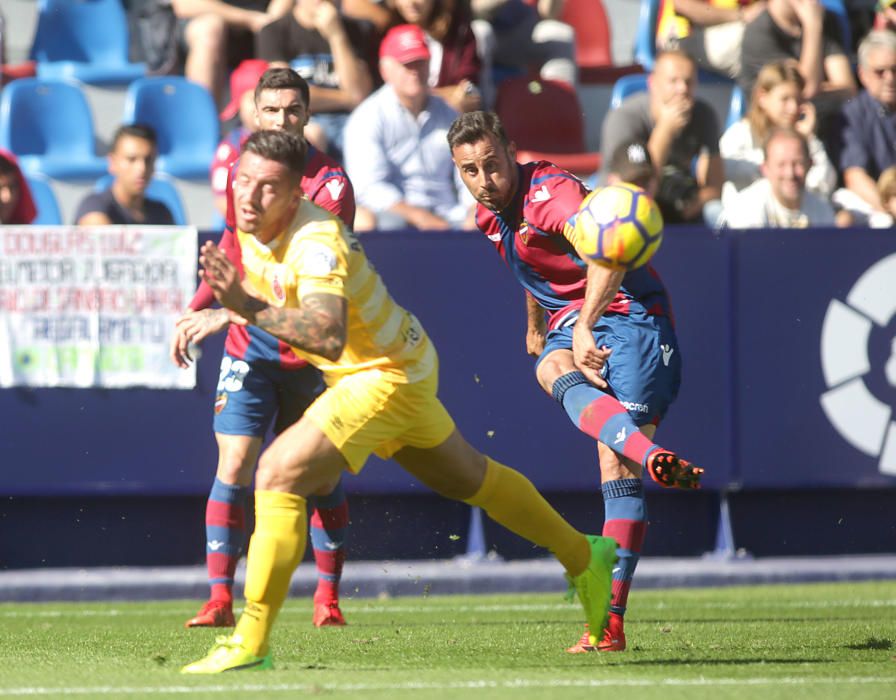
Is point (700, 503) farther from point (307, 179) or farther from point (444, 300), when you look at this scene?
point (307, 179)

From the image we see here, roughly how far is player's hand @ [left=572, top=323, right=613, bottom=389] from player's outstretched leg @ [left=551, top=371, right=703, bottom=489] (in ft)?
0.16

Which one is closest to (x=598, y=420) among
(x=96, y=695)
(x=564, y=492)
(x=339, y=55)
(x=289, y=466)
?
(x=289, y=466)

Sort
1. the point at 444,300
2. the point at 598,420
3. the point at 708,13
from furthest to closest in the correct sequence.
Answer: the point at 708,13 → the point at 444,300 → the point at 598,420

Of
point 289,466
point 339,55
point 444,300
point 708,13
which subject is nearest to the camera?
point 289,466

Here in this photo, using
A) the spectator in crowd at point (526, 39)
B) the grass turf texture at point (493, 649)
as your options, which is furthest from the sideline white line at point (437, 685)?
the spectator in crowd at point (526, 39)

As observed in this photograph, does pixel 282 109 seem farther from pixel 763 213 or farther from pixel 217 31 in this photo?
pixel 217 31

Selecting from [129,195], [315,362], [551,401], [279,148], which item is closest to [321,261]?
[279,148]

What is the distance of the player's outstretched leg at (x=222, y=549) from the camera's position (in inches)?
298

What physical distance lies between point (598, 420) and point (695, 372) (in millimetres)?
3607

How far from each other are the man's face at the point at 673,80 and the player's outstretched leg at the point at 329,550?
16.2 feet

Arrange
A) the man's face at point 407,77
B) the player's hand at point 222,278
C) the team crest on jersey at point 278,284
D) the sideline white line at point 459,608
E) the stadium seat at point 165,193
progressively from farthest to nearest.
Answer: the stadium seat at point 165,193 → the man's face at point 407,77 → the sideline white line at point 459,608 → the team crest on jersey at point 278,284 → the player's hand at point 222,278

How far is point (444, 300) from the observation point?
982cm

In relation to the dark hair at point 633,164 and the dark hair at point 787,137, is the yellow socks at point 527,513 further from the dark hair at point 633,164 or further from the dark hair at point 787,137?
the dark hair at point 787,137

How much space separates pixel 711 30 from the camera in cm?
1363
